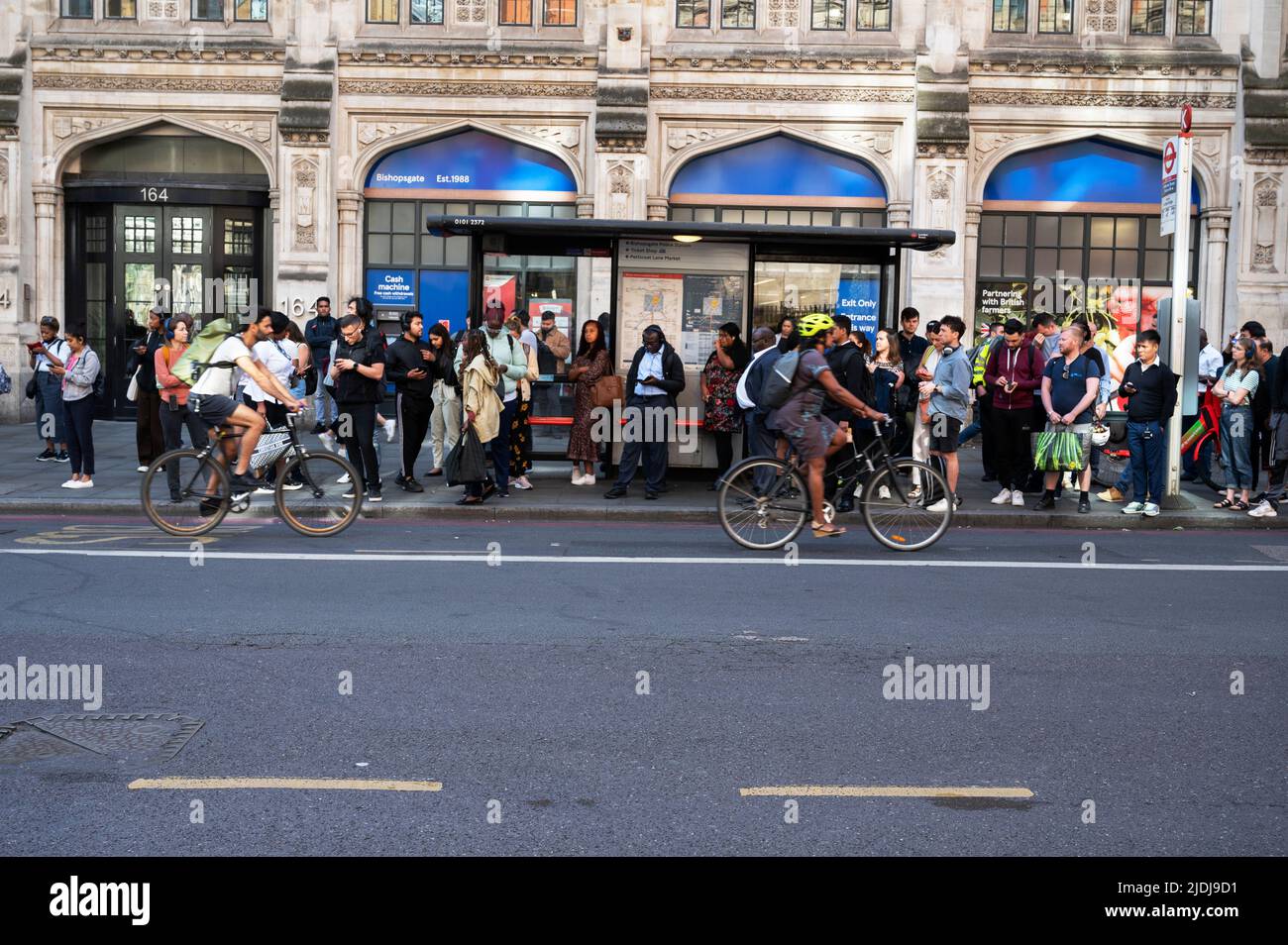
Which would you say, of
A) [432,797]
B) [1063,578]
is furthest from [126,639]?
[1063,578]

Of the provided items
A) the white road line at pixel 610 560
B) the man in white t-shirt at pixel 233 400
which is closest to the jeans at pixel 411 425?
the man in white t-shirt at pixel 233 400

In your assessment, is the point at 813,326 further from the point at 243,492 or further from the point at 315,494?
the point at 243,492

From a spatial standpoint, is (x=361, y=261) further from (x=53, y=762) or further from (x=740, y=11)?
(x=53, y=762)

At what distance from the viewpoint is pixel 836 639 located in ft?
26.9

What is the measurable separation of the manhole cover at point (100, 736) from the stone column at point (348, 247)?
16.3 m

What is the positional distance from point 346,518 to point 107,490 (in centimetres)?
394

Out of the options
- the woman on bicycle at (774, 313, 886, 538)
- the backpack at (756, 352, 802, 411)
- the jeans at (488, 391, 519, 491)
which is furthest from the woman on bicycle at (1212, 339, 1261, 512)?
the jeans at (488, 391, 519, 491)

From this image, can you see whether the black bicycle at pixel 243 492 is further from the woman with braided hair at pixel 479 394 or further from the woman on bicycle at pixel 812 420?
the woman on bicycle at pixel 812 420

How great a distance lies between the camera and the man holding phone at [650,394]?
14797 mm

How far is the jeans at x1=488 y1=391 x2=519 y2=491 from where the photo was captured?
1479cm

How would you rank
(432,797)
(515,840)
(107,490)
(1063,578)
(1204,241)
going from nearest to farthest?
(515,840) < (432,797) < (1063,578) < (107,490) < (1204,241)

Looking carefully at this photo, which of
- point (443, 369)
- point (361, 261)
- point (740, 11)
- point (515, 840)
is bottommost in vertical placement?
point (515, 840)

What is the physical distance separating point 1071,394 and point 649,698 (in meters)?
8.79

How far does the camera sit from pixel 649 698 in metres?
6.83
